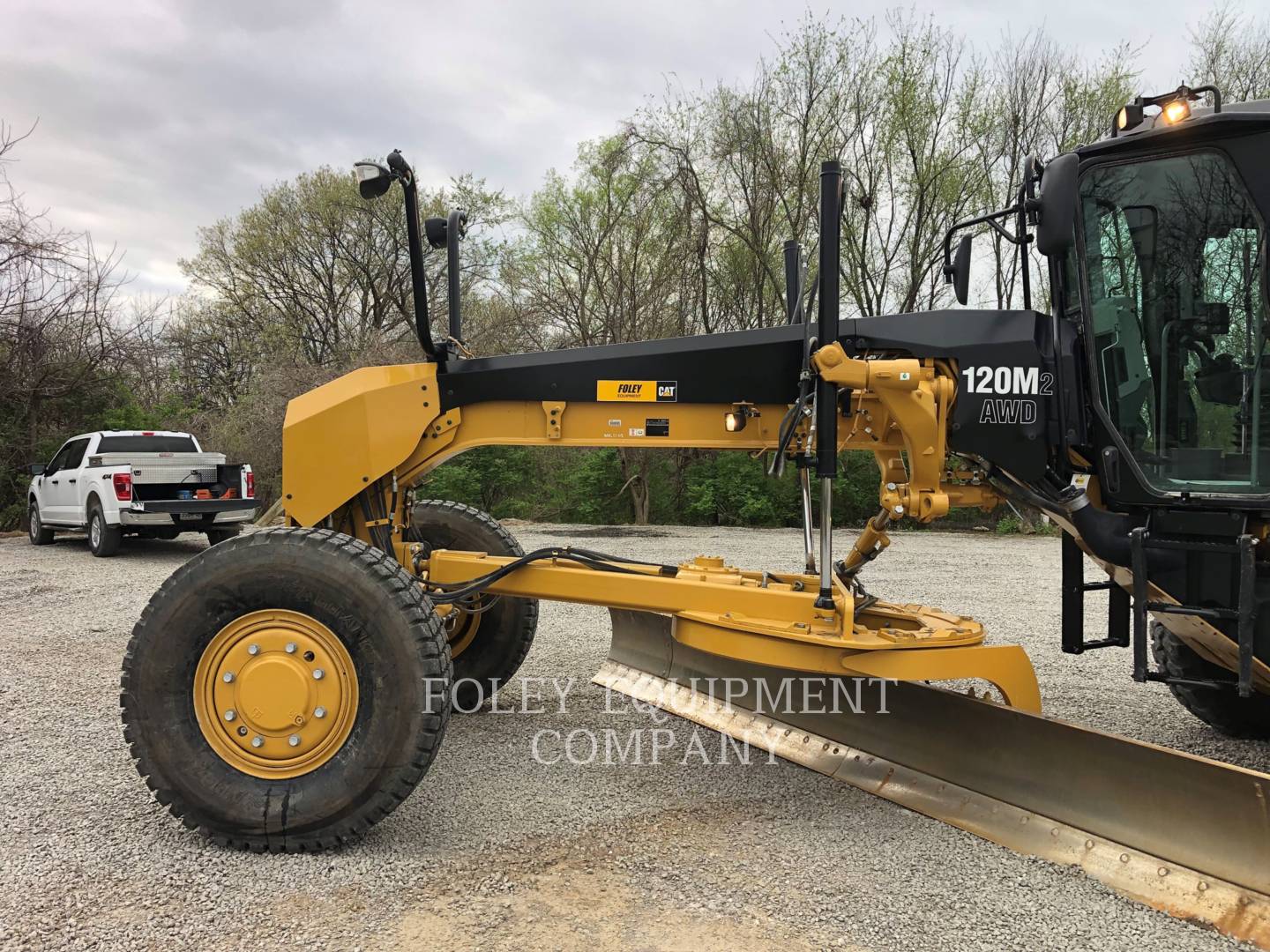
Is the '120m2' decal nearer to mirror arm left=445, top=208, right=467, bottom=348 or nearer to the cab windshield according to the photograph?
the cab windshield

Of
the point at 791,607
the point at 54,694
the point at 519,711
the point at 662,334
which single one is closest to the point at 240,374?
the point at 662,334

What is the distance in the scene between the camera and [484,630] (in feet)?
15.1

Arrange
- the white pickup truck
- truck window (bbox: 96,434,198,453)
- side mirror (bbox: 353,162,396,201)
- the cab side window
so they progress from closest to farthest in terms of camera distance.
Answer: side mirror (bbox: 353,162,396,201) → the white pickup truck → truck window (bbox: 96,434,198,453) → the cab side window

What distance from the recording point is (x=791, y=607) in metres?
3.25

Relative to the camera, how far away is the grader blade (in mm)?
2615

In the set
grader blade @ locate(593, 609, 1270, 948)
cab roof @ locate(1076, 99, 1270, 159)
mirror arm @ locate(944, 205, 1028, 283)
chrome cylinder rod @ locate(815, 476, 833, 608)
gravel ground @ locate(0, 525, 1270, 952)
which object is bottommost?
gravel ground @ locate(0, 525, 1270, 952)

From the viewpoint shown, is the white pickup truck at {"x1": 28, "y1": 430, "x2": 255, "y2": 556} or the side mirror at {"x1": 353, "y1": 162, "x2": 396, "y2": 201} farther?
the white pickup truck at {"x1": 28, "y1": 430, "x2": 255, "y2": 556}

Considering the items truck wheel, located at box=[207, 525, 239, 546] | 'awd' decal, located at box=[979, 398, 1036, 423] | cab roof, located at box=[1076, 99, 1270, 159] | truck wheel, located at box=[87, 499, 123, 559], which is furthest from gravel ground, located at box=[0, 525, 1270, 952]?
truck wheel, located at box=[207, 525, 239, 546]

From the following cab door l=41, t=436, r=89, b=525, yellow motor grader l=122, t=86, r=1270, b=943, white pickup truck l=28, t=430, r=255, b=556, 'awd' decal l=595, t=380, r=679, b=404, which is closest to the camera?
yellow motor grader l=122, t=86, r=1270, b=943

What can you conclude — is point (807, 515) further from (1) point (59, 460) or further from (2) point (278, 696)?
(1) point (59, 460)

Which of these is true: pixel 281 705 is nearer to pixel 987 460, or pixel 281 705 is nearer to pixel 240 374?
pixel 987 460

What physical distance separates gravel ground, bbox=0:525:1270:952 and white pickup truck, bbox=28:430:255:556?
671 centimetres

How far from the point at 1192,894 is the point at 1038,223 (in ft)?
7.63

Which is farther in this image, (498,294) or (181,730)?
(498,294)
